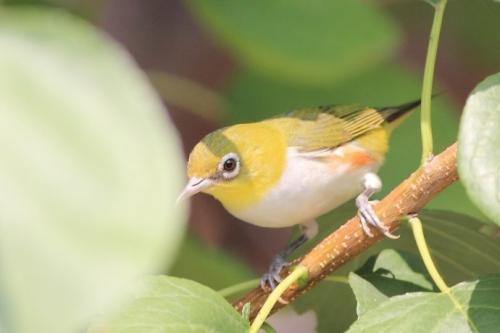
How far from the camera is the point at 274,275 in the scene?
4.11 ft

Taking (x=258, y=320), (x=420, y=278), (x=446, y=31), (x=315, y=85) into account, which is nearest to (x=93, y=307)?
(x=258, y=320)

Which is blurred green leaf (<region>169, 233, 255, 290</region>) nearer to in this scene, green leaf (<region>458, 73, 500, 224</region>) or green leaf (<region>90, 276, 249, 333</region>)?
green leaf (<region>90, 276, 249, 333</region>)

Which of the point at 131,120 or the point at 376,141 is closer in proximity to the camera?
the point at 131,120

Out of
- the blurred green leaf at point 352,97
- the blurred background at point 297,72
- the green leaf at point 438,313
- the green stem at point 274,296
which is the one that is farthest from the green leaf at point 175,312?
the blurred green leaf at point 352,97

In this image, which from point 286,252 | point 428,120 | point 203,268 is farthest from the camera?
point 203,268

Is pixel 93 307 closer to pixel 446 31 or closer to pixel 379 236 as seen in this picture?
pixel 379 236

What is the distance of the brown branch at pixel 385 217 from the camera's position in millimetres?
1002

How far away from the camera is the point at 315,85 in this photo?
1.88 m

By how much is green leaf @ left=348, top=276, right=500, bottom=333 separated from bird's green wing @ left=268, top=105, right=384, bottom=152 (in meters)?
0.73

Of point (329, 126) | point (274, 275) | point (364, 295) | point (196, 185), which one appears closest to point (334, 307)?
point (274, 275)

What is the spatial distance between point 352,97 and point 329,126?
28cm

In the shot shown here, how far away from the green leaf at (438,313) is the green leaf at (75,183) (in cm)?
51

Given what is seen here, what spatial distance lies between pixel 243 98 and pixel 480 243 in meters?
0.86

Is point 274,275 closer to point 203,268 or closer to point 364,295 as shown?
point 364,295
